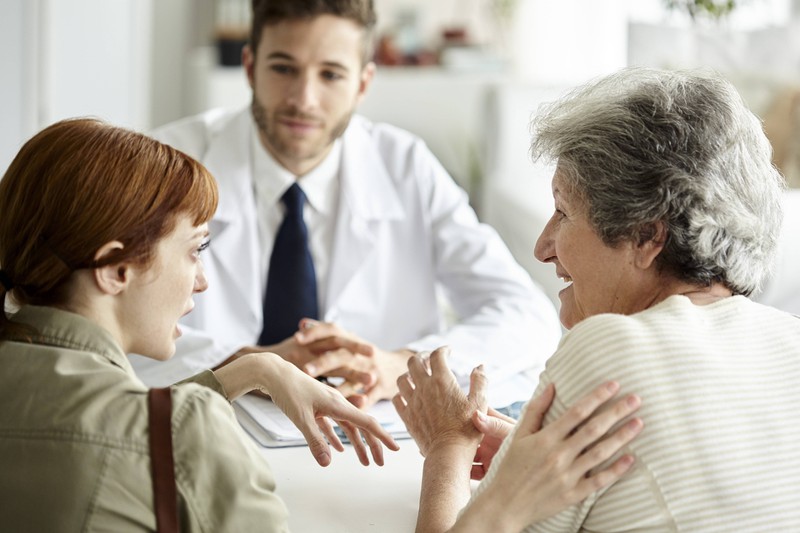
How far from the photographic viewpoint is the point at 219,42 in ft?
17.2

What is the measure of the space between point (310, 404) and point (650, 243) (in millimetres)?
488

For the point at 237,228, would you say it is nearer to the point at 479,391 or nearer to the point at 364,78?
the point at 364,78

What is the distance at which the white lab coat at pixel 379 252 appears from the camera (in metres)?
2.21

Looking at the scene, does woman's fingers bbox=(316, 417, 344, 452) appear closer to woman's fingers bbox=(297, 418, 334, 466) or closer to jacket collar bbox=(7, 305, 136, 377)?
woman's fingers bbox=(297, 418, 334, 466)

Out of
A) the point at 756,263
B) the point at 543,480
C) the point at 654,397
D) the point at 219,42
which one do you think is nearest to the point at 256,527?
the point at 543,480

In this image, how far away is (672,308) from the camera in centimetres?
114

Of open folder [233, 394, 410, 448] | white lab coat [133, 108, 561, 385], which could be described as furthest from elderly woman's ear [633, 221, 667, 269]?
white lab coat [133, 108, 561, 385]

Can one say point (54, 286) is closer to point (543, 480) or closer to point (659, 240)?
point (543, 480)

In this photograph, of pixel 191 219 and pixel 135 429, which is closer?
pixel 135 429

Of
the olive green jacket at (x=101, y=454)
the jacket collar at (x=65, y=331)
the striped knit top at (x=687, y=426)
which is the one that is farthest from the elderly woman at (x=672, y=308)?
the jacket collar at (x=65, y=331)

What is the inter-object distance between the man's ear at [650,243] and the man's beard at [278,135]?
1.18 metres

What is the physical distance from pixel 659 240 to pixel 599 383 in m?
0.23

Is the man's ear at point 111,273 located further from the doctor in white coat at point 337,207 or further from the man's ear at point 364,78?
the man's ear at point 364,78

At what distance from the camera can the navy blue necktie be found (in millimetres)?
2213
